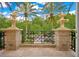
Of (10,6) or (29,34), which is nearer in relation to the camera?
(10,6)

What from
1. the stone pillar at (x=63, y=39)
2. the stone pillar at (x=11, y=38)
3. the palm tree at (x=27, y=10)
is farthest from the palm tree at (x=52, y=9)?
the stone pillar at (x=11, y=38)

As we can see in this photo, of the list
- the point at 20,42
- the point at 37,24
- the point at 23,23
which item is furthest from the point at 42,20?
the point at 20,42

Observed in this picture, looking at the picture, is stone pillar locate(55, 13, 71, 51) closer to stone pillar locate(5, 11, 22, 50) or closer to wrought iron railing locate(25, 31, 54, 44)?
Result: wrought iron railing locate(25, 31, 54, 44)

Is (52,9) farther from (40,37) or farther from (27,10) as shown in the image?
(40,37)

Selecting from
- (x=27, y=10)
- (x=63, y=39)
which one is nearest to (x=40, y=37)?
(x=63, y=39)

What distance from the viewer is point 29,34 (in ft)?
26.5

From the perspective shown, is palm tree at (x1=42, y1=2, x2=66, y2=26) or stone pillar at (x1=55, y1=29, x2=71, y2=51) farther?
palm tree at (x1=42, y1=2, x2=66, y2=26)

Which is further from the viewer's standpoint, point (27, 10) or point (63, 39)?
point (27, 10)

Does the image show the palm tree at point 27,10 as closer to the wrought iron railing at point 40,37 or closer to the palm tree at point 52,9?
the palm tree at point 52,9

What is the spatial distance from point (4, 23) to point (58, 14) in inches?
84.5

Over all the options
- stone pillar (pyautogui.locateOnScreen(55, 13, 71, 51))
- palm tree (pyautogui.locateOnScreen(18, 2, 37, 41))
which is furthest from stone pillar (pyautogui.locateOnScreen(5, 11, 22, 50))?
stone pillar (pyautogui.locateOnScreen(55, 13, 71, 51))

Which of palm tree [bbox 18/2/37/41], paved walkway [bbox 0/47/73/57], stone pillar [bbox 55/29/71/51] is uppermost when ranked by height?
palm tree [bbox 18/2/37/41]

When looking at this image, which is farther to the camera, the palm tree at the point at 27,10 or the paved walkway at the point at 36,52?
the palm tree at the point at 27,10

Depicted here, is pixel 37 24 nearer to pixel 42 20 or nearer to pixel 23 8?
pixel 42 20
